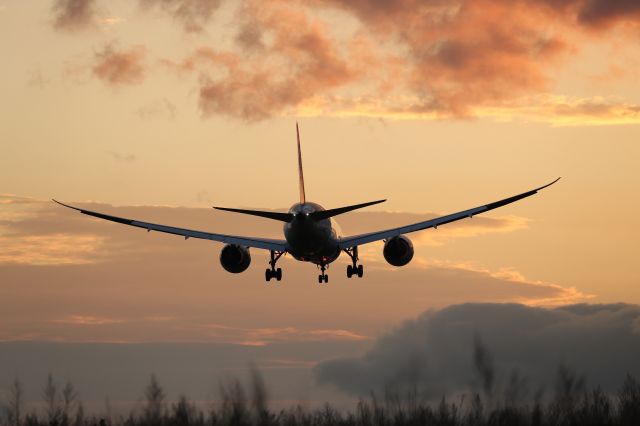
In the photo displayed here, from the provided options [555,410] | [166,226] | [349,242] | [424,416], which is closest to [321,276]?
[349,242]

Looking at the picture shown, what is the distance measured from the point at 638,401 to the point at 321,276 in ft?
105

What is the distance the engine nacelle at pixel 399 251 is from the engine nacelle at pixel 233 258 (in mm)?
12404

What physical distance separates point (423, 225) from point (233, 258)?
655 inches

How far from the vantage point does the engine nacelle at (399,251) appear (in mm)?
111500

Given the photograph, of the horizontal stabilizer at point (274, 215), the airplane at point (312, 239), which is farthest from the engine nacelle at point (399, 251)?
the horizontal stabilizer at point (274, 215)

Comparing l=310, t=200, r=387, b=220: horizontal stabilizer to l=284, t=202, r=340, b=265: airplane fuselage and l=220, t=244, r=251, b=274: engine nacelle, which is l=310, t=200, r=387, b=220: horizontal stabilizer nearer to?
l=284, t=202, r=340, b=265: airplane fuselage

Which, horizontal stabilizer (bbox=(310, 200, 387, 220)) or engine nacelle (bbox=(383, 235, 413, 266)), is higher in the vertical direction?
horizontal stabilizer (bbox=(310, 200, 387, 220))

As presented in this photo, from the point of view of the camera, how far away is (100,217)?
106500 mm

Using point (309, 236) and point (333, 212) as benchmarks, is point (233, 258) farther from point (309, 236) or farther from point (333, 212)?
point (333, 212)

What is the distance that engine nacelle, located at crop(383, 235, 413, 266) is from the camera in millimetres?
111500

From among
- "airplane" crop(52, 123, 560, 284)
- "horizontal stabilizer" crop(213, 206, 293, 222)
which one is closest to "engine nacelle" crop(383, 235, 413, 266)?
"airplane" crop(52, 123, 560, 284)

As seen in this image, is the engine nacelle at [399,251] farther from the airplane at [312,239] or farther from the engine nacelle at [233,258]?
the engine nacelle at [233,258]

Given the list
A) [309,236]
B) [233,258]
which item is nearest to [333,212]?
[309,236]

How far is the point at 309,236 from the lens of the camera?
349ft
